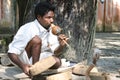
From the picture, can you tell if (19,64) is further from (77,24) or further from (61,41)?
(77,24)

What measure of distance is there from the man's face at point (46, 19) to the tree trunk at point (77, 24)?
5.36 feet

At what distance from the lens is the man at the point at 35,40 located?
13.7 feet

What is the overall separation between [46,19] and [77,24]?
6.01ft

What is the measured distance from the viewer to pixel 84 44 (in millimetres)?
6219

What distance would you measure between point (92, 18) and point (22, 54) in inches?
83.3

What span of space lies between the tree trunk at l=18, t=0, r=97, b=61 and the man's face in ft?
5.36

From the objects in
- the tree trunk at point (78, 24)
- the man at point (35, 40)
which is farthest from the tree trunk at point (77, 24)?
the man at point (35, 40)

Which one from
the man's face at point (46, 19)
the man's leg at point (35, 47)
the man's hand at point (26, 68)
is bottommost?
the man's hand at point (26, 68)

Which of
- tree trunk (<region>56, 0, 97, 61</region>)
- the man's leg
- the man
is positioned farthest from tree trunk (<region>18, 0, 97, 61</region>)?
the man's leg

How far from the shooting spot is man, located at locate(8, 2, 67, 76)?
417 cm

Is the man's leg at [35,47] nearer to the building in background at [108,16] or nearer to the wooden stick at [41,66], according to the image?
the wooden stick at [41,66]

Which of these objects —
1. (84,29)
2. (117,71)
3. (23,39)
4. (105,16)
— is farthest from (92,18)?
(105,16)

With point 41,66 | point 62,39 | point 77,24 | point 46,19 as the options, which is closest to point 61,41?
point 62,39

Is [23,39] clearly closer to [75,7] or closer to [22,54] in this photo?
[22,54]
